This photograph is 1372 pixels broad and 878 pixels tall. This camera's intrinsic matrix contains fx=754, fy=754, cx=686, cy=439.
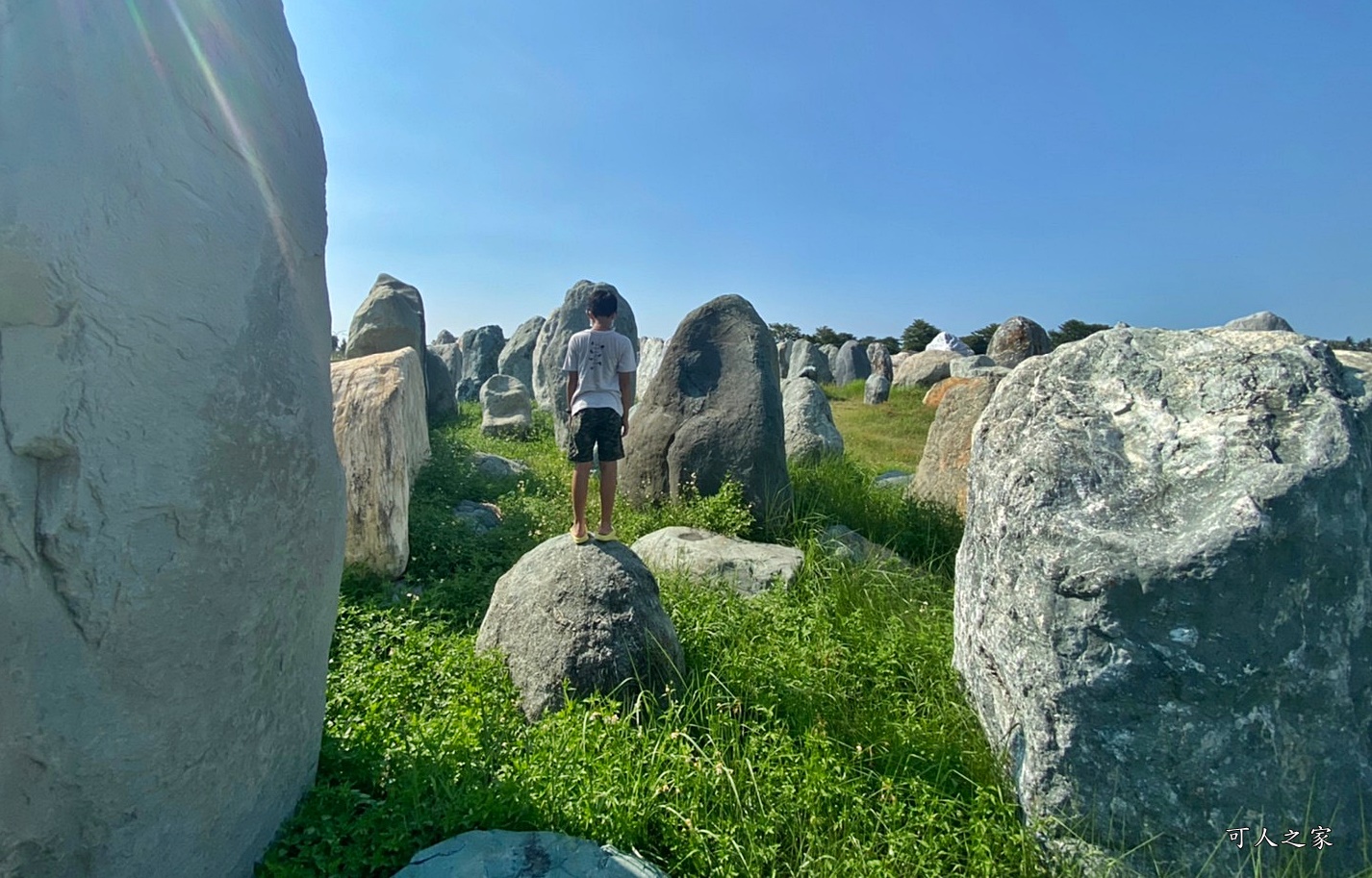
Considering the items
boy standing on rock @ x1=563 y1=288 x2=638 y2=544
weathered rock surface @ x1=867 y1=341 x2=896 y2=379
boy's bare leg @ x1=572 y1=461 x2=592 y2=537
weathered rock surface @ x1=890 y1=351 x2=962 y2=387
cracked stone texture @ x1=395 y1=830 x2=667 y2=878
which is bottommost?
cracked stone texture @ x1=395 y1=830 x2=667 y2=878

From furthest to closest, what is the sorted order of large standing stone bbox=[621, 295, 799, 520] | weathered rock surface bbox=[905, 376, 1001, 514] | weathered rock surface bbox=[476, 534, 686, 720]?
1. weathered rock surface bbox=[905, 376, 1001, 514]
2. large standing stone bbox=[621, 295, 799, 520]
3. weathered rock surface bbox=[476, 534, 686, 720]

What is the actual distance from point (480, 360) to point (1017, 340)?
1296 centimetres

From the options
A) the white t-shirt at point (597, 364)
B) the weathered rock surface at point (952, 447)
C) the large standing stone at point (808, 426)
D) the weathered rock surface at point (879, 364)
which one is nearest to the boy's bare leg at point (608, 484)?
the white t-shirt at point (597, 364)

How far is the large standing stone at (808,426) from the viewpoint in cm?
923

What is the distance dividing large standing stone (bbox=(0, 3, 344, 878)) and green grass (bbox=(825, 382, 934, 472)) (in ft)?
27.8

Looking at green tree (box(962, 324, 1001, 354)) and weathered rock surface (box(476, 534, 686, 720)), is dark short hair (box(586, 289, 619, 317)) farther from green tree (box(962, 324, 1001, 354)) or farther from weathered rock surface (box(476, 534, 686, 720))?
green tree (box(962, 324, 1001, 354))

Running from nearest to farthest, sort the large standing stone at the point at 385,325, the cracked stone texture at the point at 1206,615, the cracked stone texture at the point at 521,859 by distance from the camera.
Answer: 1. the cracked stone texture at the point at 521,859
2. the cracked stone texture at the point at 1206,615
3. the large standing stone at the point at 385,325

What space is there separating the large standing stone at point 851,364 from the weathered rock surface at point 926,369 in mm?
3720

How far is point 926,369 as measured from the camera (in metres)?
19.4

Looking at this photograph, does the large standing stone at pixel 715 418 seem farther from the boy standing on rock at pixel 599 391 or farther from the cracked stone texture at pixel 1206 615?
the cracked stone texture at pixel 1206 615

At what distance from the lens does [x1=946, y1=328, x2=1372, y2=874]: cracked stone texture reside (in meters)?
2.21

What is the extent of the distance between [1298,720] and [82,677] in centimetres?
324

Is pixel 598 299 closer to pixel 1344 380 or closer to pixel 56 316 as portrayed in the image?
pixel 56 316

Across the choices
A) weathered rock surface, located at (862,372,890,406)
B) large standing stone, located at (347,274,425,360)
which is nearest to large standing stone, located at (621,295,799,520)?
large standing stone, located at (347,274,425,360)
